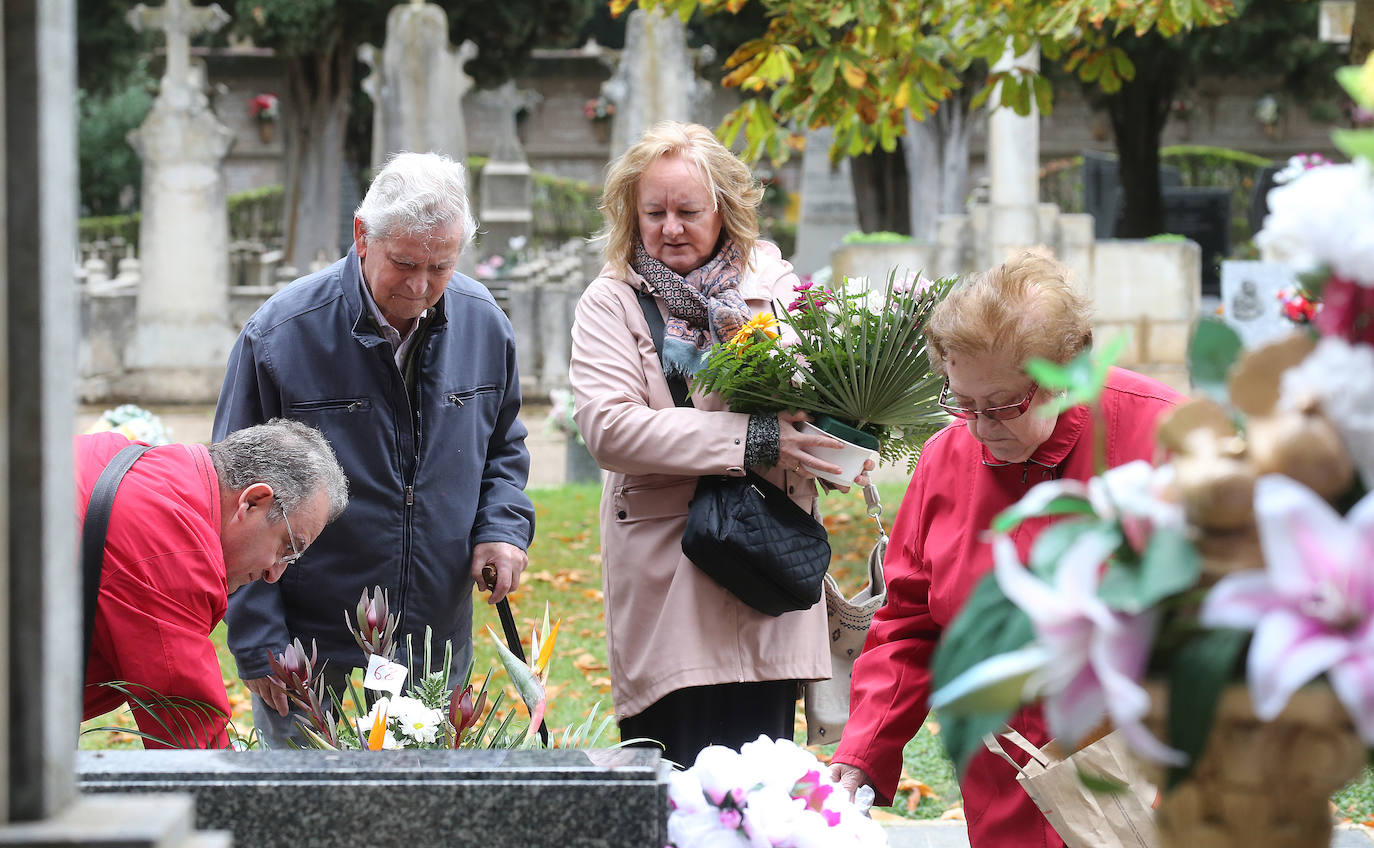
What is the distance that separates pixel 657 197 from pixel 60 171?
2242 millimetres

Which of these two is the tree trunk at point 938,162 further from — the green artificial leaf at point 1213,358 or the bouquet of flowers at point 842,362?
the green artificial leaf at point 1213,358

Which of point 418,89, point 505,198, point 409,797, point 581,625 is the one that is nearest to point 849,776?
point 409,797

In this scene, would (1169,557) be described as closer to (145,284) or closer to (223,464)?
(223,464)

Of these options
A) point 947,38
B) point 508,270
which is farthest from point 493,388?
point 508,270

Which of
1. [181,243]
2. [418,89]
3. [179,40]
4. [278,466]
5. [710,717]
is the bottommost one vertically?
[710,717]

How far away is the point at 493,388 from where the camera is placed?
3555 millimetres

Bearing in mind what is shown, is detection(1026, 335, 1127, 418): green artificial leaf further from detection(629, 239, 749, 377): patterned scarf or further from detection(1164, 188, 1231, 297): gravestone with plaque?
detection(1164, 188, 1231, 297): gravestone with plaque

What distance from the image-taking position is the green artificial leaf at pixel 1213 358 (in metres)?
1.17

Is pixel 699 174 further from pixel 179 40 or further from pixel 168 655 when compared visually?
pixel 179 40

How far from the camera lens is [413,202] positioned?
316 centimetres

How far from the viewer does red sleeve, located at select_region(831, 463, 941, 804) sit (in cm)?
257

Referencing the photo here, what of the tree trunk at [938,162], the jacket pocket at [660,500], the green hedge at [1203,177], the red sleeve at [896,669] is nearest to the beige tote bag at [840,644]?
the jacket pocket at [660,500]

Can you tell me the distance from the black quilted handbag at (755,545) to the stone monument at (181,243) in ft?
40.2

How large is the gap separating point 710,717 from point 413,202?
1.31 meters
